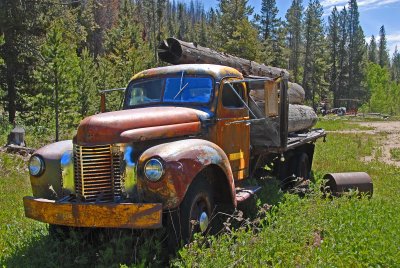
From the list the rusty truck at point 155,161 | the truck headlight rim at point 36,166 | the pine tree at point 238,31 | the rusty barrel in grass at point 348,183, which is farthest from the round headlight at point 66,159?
the pine tree at point 238,31

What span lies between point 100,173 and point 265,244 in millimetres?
2019

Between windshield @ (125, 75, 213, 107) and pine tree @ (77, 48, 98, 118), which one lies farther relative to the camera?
pine tree @ (77, 48, 98, 118)

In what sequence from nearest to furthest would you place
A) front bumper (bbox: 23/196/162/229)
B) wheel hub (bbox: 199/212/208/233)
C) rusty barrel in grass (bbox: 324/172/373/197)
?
front bumper (bbox: 23/196/162/229)
wheel hub (bbox: 199/212/208/233)
rusty barrel in grass (bbox: 324/172/373/197)

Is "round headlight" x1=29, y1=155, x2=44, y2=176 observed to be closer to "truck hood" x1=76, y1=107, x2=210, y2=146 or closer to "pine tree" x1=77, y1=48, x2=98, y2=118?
"truck hood" x1=76, y1=107, x2=210, y2=146

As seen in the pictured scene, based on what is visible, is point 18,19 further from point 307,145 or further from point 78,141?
point 78,141

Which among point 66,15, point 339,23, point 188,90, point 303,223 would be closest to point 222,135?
point 188,90

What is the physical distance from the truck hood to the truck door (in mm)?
601

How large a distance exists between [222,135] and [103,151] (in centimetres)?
205

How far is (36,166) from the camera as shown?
5484mm

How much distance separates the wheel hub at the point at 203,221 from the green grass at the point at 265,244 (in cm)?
16

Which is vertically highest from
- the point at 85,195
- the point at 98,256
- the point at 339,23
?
the point at 339,23

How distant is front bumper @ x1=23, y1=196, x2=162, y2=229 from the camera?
4.50m

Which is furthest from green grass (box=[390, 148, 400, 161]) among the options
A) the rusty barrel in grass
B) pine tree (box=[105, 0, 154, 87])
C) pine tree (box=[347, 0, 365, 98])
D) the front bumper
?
pine tree (box=[347, 0, 365, 98])

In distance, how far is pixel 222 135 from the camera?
636cm
